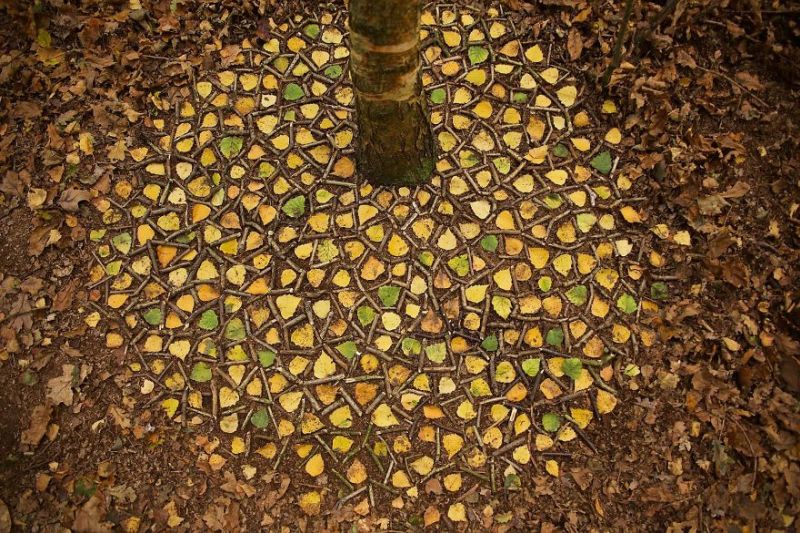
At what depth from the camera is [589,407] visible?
7.04 feet

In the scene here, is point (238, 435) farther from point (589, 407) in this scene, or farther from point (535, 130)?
point (535, 130)

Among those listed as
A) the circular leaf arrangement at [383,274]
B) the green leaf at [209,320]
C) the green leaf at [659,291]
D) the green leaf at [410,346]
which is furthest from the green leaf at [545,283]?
the green leaf at [209,320]

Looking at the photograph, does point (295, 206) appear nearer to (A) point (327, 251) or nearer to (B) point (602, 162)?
(A) point (327, 251)

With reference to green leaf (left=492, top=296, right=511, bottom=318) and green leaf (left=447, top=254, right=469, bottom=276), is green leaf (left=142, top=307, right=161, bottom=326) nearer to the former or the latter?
green leaf (left=447, top=254, right=469, bottom=276)

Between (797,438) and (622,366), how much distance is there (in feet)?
2.18

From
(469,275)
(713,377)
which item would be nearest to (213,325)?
(469,275)

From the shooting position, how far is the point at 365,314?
2.26 metres

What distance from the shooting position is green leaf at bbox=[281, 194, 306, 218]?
2.42 meters

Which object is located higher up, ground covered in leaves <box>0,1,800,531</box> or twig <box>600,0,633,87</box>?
twig <box>600,0,633,87</box>

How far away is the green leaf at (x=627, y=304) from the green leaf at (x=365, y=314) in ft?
3.42

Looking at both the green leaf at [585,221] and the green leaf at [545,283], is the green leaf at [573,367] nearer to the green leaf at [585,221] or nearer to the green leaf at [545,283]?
the green leaf at [545,283]

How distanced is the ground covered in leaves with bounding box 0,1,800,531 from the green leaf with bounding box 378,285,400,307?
0.04ft

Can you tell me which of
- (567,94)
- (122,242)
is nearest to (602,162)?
(567,94)

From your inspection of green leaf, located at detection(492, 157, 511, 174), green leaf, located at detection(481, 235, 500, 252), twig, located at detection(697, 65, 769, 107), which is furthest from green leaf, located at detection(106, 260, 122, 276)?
twig, located at detection(697, 65, 769, 107)
